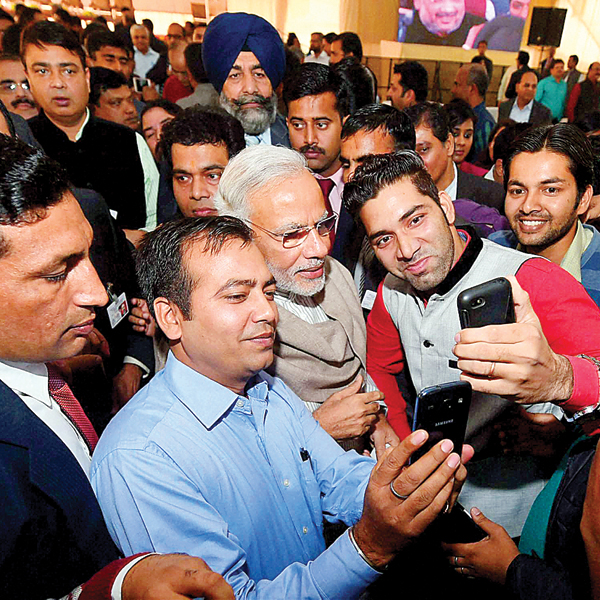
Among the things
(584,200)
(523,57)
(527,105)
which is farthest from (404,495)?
(523,57)

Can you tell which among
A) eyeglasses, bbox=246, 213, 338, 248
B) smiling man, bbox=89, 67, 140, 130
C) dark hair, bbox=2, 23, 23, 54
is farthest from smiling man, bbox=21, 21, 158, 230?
dark hair, bbox=2, 23, 23, 54

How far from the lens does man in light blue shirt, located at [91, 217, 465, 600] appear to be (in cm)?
109

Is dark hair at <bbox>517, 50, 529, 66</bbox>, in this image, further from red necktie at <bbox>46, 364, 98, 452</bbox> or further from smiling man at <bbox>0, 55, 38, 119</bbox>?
red necktie at <bbox>46, 364, 98, 452</bbox>

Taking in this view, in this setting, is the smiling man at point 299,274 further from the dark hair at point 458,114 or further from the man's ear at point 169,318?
the dark hair at point 458,114

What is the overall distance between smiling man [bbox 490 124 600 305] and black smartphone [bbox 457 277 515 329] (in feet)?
3.93

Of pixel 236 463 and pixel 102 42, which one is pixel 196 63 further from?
pixel 236 463

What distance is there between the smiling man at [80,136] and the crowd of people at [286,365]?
18 mm

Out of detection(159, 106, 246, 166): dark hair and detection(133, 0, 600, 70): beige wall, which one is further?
detection(133, 0, 600, 70): beige wall

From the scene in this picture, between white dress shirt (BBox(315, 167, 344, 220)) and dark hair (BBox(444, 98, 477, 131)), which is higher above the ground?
dark hair (BBox(444, 98, 477, 131))

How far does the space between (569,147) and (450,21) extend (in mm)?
11333

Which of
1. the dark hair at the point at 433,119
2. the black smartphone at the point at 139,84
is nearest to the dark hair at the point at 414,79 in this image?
the dark hair at the point at 433,119

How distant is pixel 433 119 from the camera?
321 cm

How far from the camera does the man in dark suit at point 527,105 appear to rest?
6766 mm

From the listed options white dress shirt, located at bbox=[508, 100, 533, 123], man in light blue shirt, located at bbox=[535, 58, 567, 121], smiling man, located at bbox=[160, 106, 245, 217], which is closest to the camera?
smiling man, located at bbox=[160, 106, 245, 217]
